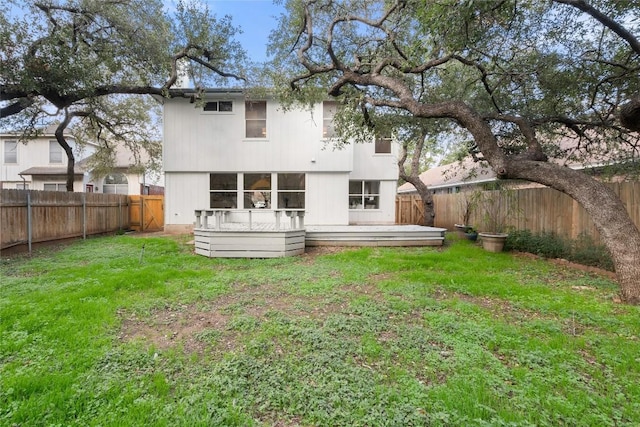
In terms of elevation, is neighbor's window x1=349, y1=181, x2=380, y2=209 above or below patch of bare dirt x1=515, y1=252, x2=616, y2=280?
above

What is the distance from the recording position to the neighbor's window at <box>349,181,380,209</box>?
518 inches

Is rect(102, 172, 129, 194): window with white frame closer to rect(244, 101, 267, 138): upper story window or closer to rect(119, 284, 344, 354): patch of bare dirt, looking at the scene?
rect(244, 101, 267, 138): upper story window

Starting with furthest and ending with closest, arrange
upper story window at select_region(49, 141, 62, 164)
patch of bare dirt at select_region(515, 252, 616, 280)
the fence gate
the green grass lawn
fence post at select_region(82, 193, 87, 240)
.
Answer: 1. upper story window at select_region(49, 141, 62, 164)
2. the fence gate
3. fence post at select_region(82, 193, 87, 240)
4. patch of bare dirt at select_region(515, 252, 616, 280)
5. the green grass lawn

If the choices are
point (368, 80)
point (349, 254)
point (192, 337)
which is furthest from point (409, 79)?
point (192, 337)

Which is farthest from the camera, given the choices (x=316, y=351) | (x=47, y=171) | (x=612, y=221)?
(x=47, y=171)

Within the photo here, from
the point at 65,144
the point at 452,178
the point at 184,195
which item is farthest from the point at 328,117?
the point at 452,178

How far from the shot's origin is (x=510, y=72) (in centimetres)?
666

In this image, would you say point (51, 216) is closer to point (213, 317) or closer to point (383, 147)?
point (213, 317)

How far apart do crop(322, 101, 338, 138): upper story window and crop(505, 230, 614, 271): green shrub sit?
725 centimetres

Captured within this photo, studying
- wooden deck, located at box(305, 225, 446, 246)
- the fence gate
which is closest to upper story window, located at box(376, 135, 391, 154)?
wooden deck, located at box(305, 225, 446, 246)

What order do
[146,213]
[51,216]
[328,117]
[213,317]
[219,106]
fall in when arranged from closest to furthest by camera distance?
[213,317] → [51,216] → [219,106] → [328,117] → [146,213]

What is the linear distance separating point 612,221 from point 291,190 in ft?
30.5

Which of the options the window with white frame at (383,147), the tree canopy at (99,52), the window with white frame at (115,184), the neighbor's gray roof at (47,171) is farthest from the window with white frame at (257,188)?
the neighbor's gray roof at (47,171)

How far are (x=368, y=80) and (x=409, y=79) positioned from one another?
1.84 metres
